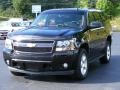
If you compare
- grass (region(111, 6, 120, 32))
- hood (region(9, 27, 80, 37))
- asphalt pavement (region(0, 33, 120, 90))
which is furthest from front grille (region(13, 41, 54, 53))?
grass (region(111, 6, 120, 32))

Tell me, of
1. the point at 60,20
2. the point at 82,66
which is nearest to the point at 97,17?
the point at 60,20

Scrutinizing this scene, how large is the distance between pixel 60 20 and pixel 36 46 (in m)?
1.68

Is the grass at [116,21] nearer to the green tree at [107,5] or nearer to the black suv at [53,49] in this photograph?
the green tree at [107,5]

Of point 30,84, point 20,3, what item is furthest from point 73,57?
point 20,3

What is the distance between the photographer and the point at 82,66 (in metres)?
10.0

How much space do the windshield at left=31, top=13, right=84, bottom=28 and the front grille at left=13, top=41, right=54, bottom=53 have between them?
52.9 inches

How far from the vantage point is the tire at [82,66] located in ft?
31.8

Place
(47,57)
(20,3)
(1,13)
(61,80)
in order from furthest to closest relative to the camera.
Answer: (1,13), (20,3), (61,80), (47,57)

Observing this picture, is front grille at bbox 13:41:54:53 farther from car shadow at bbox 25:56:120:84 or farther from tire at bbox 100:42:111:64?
tire at bbox 100:42:111:64

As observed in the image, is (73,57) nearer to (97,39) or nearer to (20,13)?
(97,39)

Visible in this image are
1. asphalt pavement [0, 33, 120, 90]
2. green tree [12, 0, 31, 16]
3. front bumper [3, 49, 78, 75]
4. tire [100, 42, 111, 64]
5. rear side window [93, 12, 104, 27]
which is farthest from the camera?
green tree [12, 0, 31, 16]

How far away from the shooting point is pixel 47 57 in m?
9.38

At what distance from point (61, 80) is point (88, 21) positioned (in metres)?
1.91

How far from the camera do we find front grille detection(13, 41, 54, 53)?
9445mm
